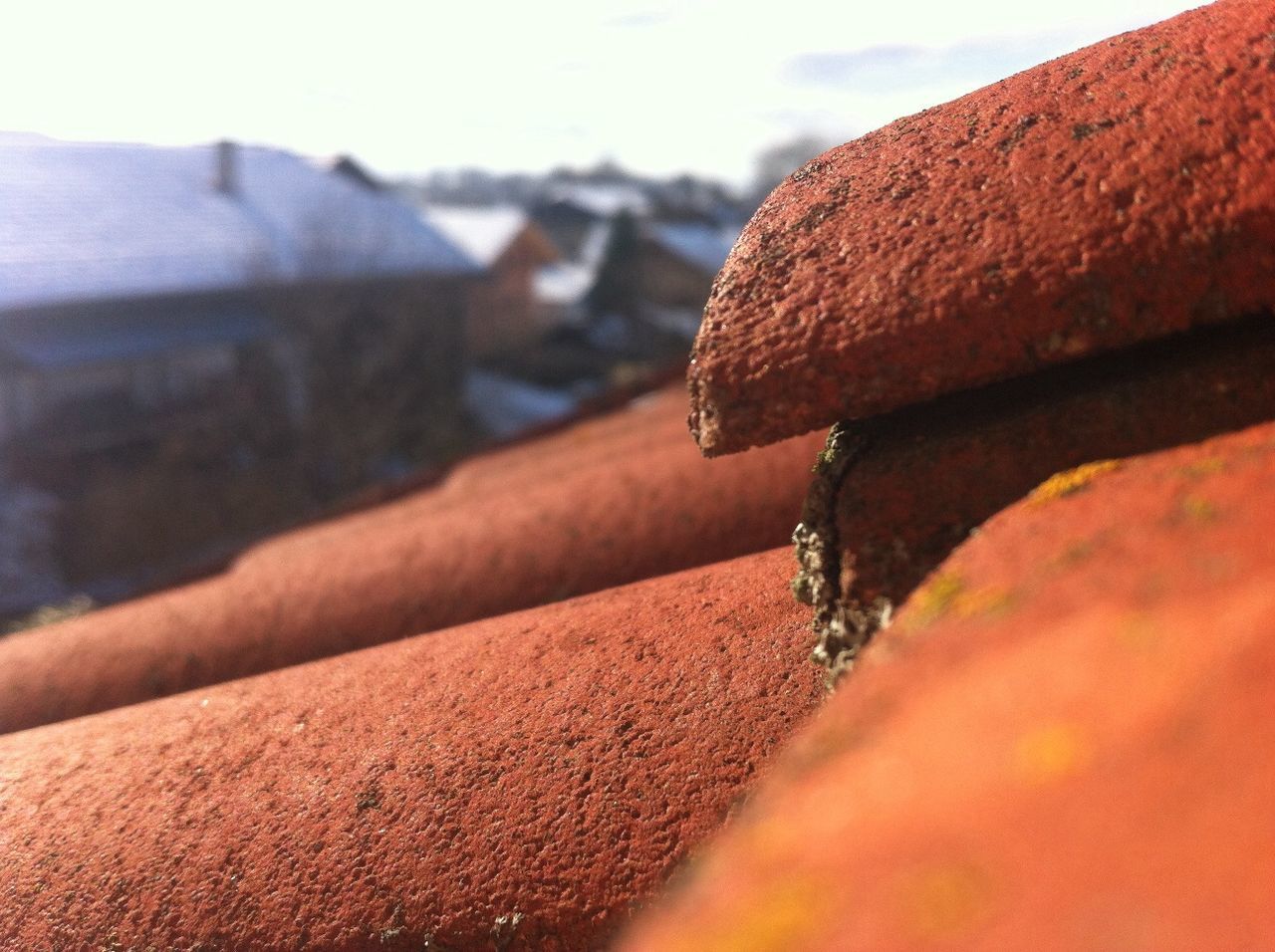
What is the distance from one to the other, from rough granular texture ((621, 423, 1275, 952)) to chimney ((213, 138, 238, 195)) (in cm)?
1167

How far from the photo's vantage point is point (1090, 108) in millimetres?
1067

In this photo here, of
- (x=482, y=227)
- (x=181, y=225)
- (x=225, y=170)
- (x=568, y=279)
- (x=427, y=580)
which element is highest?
(x=427, y=580)

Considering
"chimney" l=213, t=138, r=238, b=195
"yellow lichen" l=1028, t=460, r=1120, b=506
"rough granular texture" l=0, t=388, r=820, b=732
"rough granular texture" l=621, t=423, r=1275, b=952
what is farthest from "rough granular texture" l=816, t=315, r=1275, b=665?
"chimney" l=213, t=138, r=238, b=195

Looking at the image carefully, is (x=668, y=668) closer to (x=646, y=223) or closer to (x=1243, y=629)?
(x=1243, y=629)

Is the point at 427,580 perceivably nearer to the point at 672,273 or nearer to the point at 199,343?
the point at 199,343

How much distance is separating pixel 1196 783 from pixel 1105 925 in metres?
0.10

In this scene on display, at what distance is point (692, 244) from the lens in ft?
68.0

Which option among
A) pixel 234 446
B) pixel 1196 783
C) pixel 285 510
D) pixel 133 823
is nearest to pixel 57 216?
pixel 234 446

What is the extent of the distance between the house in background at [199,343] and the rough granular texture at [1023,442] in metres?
6.80

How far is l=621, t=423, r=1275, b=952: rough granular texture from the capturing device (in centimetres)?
47

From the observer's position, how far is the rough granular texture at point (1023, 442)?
92 cm

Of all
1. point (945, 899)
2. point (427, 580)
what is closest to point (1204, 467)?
point (945, 899)

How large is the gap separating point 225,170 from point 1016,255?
11.6 m

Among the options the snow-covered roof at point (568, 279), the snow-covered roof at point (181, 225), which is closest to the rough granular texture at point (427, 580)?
the snow-covered roof at point (181, 225)
